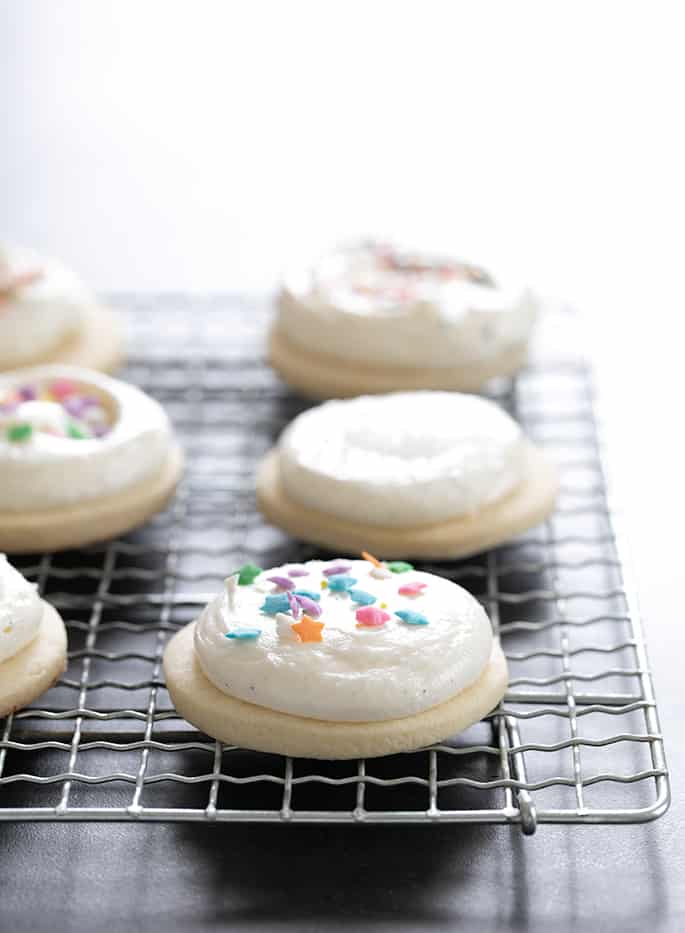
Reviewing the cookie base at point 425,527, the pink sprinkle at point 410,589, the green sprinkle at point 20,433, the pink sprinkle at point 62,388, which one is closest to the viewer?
the pink sprinkle at point 410,589

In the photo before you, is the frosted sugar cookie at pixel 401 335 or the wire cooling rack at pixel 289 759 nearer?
the wire cooling rack at pixel 289 759

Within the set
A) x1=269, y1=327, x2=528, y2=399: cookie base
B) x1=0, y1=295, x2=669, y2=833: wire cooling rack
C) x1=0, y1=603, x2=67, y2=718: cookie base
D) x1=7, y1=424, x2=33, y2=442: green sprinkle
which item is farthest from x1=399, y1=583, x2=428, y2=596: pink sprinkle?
x1=269, y1=327, x2=528, y2=399: cookie base

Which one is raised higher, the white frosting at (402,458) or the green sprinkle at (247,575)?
the green sprinkle at (247,575)

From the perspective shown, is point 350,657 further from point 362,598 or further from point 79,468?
point 79,468

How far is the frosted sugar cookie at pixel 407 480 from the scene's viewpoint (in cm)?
333

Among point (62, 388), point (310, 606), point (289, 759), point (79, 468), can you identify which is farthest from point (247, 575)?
point (62, 388)

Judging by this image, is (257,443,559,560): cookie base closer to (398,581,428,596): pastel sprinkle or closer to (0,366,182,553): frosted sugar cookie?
(0,366,182,553): frosted sugar cookie

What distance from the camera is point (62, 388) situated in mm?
3721

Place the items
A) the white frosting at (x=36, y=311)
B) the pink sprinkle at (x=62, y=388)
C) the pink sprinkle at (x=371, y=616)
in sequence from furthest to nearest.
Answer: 1. the white frosting at (x=36, y=311)
2. the pink sprinkle at (x=62, y=388)
3. the pink sprinkle at (x=371, y=616)

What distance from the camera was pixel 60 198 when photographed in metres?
5.31

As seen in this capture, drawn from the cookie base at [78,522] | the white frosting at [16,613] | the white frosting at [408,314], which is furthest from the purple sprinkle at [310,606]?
the white frosting at [408,314]

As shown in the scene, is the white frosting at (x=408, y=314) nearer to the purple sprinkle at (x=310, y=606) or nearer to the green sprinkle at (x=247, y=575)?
the green sprinkle at (x=247, y=575)

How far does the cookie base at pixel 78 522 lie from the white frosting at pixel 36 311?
79 centimetres

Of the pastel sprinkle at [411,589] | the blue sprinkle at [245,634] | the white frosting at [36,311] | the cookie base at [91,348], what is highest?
the pastel sprinkle at [411,589]
